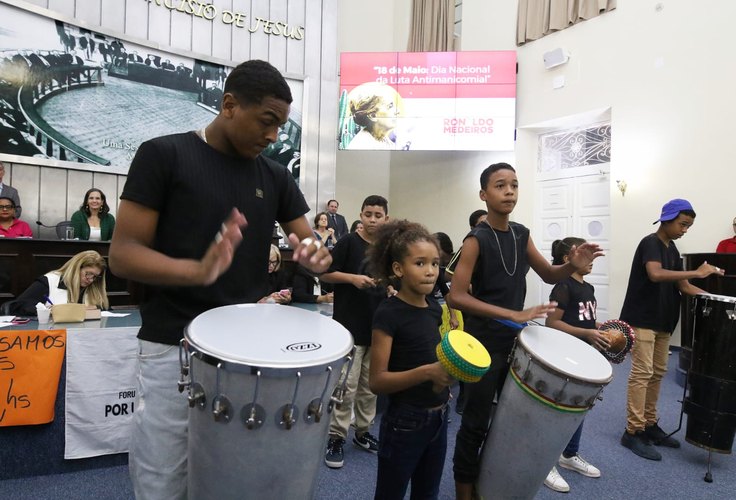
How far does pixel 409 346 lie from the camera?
1.68m

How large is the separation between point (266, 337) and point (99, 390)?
6.71ft

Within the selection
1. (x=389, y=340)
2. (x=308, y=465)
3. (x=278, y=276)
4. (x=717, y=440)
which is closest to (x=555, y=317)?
(x=717, y=440)

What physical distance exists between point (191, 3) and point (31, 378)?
6793mm

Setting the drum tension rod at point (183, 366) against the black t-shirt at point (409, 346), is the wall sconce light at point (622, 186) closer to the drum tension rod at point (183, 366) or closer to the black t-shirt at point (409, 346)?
the black t-shirt at point (409, 346)

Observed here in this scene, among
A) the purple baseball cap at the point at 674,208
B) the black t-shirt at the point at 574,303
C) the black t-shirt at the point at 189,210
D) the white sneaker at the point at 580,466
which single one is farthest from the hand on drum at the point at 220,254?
the purple baseball cap at the point at 674,208

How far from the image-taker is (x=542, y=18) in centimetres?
770

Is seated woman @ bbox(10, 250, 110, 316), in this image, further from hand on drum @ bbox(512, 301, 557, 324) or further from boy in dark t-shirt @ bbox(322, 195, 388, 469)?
hand on drum @ bbox(512, 301, 557, 324)

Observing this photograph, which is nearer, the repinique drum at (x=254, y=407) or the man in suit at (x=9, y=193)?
the repinique drum at (x=254, y=407)

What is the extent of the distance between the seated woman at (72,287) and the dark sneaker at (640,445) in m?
3.72

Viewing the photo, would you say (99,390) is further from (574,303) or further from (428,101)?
(428,101)

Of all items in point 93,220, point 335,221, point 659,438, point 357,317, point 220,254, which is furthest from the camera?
point 335,221

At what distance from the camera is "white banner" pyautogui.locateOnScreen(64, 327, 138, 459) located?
8.36 ft

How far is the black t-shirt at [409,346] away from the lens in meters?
1.66

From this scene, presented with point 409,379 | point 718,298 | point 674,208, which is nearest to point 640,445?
point 718,298
